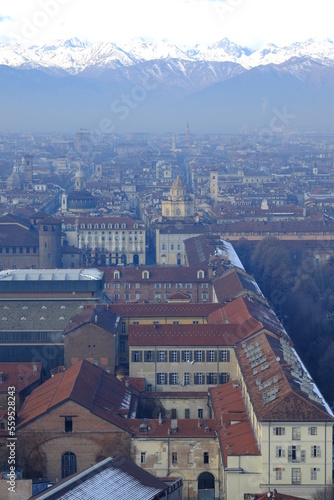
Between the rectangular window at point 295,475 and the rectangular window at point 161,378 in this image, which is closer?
the rectangular window at point 295,475

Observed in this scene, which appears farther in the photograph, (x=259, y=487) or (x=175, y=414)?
(x=175, y=414)

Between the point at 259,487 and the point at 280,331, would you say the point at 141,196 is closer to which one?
the point at 280,331

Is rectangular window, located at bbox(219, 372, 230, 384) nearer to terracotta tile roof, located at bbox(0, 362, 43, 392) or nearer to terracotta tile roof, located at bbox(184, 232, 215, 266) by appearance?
terracotta tile roof, located at bbox(0, 362, 43, 392)

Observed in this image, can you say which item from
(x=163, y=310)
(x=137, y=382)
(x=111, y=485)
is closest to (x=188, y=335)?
(x=137, y=382)

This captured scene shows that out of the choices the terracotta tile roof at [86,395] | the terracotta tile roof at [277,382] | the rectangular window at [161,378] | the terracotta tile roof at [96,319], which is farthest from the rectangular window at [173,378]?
the terracotta tile roof at [86,395]

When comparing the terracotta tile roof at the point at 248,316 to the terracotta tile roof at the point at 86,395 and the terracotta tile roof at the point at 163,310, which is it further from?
the terracotta tile roof at the point at 86,395

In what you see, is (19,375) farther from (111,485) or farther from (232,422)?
(111,485)

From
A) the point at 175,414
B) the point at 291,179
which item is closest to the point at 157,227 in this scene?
the point at 175,414
